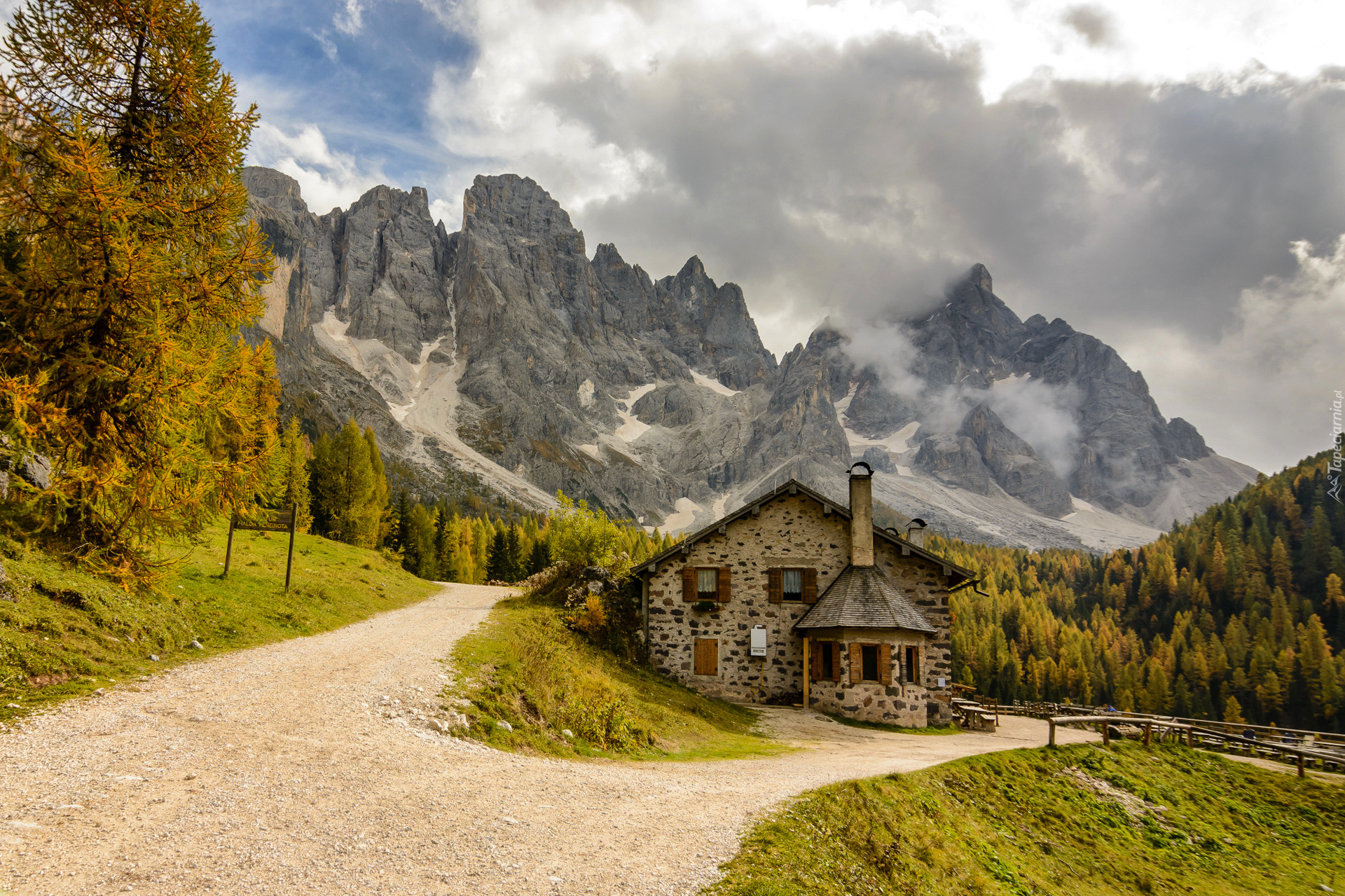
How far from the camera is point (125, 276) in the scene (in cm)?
1116

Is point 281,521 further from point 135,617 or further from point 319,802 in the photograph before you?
point 319,802

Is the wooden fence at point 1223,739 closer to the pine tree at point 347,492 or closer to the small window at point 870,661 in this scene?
the small window at point 870,661

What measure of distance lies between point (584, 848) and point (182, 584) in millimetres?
15501

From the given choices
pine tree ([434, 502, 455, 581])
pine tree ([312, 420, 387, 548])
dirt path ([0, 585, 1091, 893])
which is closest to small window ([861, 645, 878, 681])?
dirt path ([0, 585, 1091, 893])

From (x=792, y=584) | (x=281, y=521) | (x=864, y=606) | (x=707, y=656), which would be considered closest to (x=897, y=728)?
(x=864, y=606)

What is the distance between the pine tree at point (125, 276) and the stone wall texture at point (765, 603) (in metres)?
15.5

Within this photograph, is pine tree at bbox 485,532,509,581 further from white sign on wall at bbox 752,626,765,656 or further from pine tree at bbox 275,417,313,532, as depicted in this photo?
white sign on wall at bbox 752,626,765,656

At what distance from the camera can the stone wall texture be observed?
2517 cm

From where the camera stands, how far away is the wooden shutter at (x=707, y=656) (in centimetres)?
2555

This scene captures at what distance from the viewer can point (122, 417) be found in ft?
39.1

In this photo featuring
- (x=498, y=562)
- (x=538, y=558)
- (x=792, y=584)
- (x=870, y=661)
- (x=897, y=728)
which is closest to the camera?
(x=897, y=728)

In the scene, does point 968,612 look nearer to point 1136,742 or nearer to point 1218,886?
point 1136,742

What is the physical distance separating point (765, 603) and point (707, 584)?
237cm

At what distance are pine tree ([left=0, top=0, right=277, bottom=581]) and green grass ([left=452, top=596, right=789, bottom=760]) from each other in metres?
6.59
